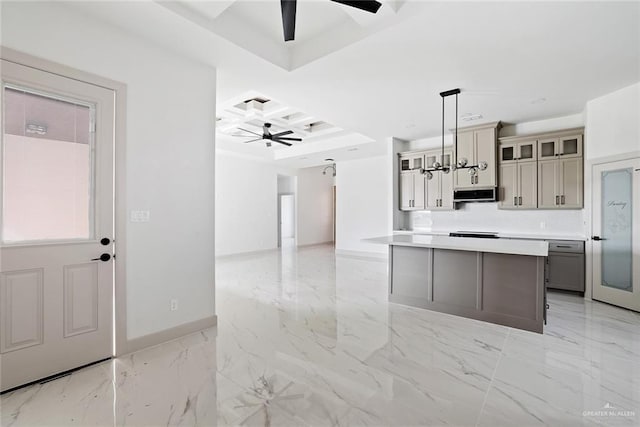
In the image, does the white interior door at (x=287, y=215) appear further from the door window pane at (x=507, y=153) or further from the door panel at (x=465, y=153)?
the door window pane at (x=507, y=153)

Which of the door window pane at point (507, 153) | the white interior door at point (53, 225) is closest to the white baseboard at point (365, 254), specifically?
the door window pane at point (507, 153)

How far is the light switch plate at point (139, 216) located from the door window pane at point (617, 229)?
228 inches

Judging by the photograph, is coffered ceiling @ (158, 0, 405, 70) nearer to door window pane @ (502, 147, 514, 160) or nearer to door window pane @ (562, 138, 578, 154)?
door window pane @ (502, 147, 514, 160)

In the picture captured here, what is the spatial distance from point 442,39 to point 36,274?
13.0 ft

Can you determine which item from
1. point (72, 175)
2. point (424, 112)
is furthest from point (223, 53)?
point (424, 112)

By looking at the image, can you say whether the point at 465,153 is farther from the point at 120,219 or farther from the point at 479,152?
the point at 120,219

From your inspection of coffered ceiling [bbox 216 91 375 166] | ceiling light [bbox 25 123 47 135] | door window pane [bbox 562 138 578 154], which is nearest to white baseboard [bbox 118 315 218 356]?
ceiling light [bbox 25 123 47 135]

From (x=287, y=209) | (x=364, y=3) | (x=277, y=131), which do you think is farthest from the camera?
(x=287, y=209)

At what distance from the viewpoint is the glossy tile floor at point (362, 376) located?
1896mm

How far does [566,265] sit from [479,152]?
7.60 feet

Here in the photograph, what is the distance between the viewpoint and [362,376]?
7.70ft

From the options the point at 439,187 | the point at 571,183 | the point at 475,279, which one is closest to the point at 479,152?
the point at 439,187

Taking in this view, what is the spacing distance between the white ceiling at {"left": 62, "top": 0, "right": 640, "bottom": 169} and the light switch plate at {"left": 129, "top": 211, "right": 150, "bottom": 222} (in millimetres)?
1627

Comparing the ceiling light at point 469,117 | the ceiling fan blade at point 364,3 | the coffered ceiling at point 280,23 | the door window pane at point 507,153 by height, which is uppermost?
the coffered ceiling at point 280,23
